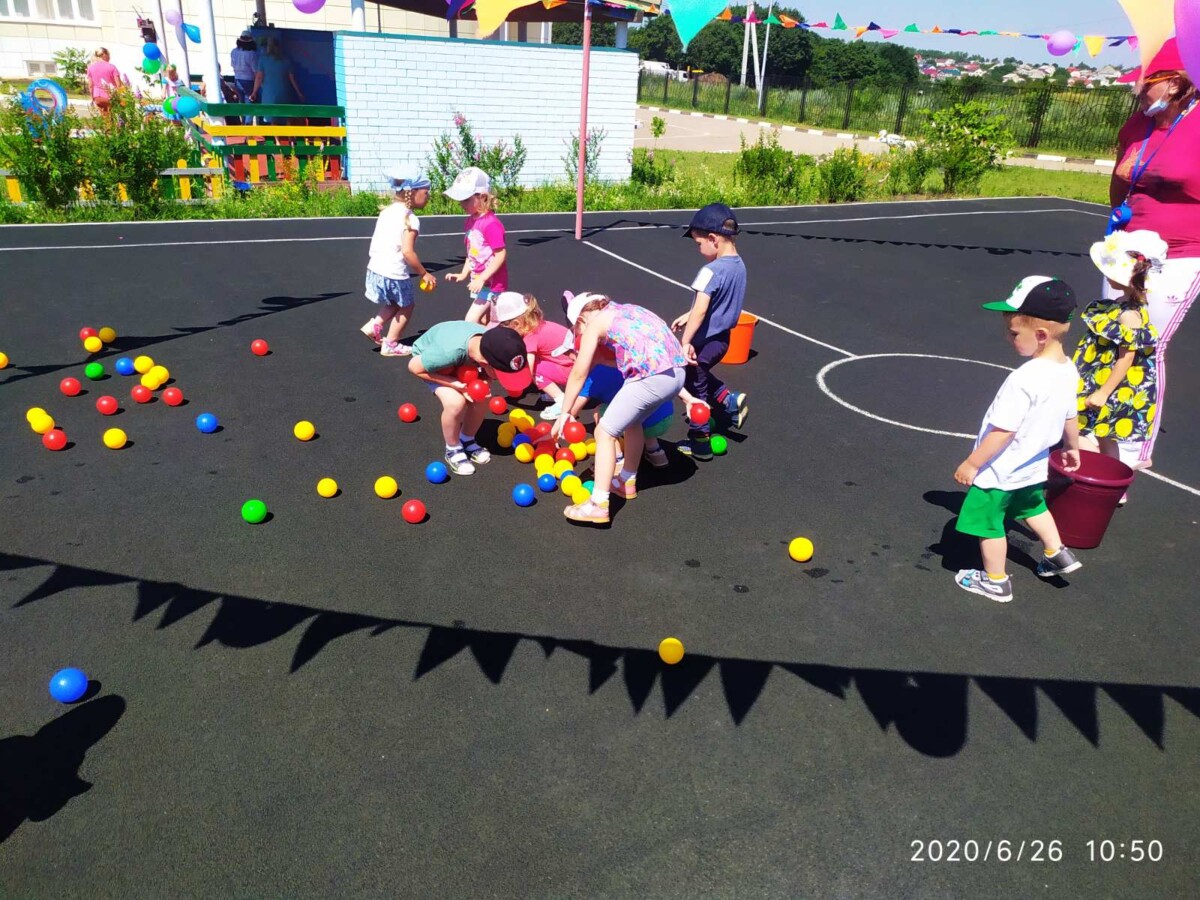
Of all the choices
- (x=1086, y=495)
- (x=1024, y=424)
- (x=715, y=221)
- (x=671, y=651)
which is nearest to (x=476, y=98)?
(x=715, y=221)

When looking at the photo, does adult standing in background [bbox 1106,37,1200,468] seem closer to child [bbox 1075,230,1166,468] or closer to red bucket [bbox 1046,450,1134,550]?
child [bbox 1075,230,1166,468]

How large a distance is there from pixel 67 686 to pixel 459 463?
Answer: 283 cm

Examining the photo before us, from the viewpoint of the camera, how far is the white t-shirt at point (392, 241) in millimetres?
7598

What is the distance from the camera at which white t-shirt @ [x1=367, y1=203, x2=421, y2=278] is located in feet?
24.9

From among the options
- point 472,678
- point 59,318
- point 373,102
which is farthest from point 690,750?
point 373,102

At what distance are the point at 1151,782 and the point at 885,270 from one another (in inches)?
434

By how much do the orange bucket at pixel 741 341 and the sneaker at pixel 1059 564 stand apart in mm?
3971

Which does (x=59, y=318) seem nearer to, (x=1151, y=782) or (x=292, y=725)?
(x=292, y=725)

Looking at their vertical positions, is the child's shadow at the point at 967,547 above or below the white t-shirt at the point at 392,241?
below

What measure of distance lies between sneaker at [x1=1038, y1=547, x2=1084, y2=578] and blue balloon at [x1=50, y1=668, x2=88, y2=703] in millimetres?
4992

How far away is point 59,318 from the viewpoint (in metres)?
8.86

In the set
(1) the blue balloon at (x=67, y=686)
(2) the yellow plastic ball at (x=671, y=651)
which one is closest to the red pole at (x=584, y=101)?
(2) the yellow plastic ball at (x=671, y=651)

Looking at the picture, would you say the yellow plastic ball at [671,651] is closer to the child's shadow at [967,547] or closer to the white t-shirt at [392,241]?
the child's shadow at [967,547]

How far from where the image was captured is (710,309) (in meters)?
6.04
